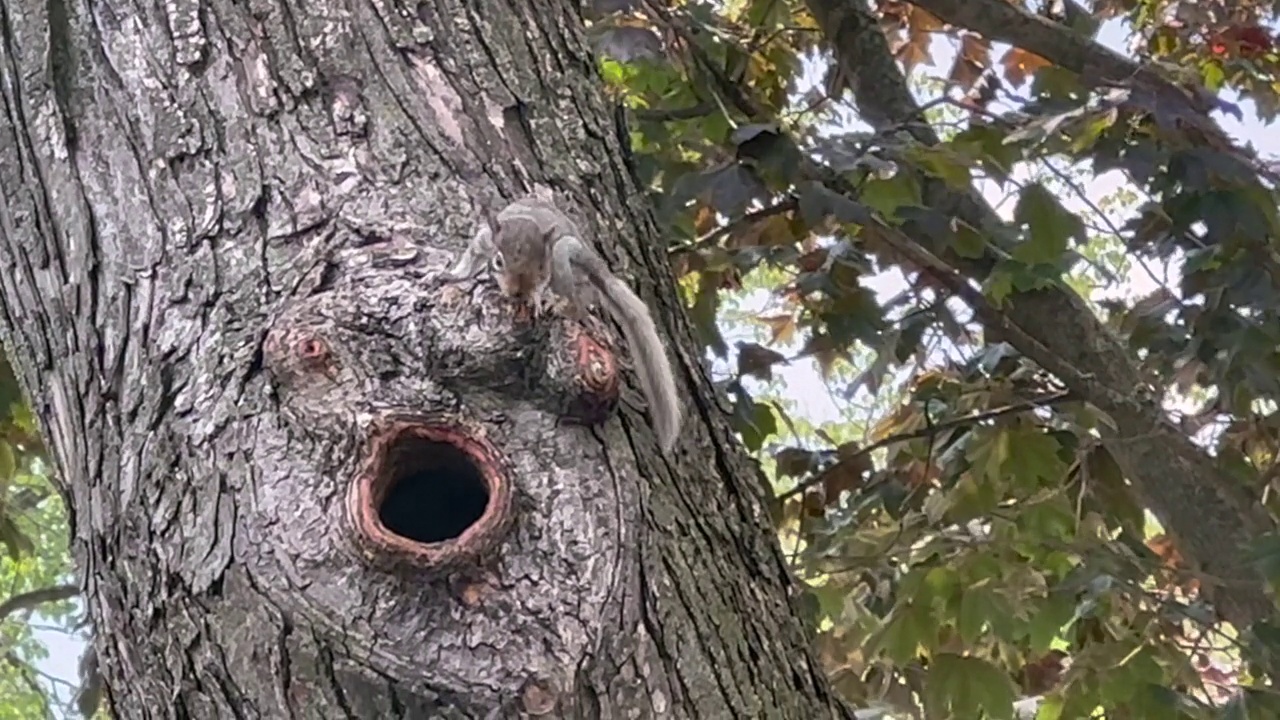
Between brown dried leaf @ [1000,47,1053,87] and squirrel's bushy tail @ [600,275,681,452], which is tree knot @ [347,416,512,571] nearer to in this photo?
squirrel's bushy tail @ [600,275,681,452]

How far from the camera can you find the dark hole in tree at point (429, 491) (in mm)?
742

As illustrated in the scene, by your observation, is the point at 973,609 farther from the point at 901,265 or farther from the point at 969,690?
the point at 901,265

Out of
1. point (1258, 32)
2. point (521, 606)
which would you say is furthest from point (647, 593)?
point (1258, 32)

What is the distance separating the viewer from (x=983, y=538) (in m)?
1.75

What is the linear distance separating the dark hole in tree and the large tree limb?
1.16 m

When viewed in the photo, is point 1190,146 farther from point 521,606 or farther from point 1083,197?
A: point 521,606

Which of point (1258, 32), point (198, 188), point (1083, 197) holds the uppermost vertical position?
point (1258, 32)

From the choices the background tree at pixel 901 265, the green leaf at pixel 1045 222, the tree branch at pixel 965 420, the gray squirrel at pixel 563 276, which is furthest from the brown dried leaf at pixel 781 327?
the gray squirrel at pixel 563 276

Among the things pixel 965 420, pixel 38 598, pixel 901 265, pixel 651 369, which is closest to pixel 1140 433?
pixel 965 420

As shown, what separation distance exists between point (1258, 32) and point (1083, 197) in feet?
1.75

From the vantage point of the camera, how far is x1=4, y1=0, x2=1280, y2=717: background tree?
0.87m

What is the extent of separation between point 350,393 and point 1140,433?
1.45 meters

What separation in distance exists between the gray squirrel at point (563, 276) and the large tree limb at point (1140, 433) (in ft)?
3.49

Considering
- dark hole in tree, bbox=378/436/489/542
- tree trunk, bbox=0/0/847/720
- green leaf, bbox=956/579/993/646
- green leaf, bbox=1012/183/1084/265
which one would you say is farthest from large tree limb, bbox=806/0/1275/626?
dark hole in tree, bbox=378/436/489/542
